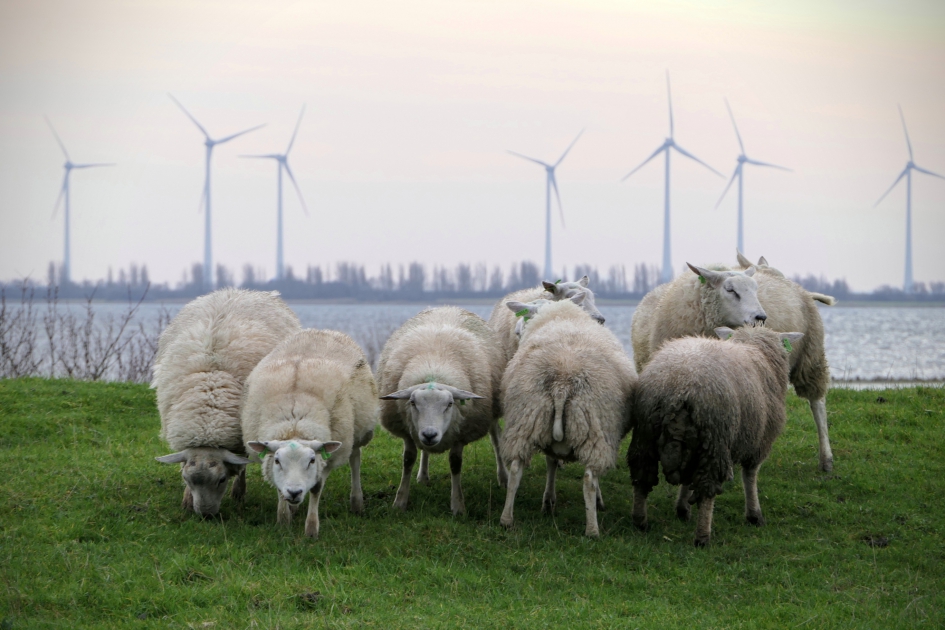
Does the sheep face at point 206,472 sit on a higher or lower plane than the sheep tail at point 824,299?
lower

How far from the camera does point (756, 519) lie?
26.4 feet

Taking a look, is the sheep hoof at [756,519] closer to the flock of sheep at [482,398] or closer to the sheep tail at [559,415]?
the flock of sheep at [482,398]

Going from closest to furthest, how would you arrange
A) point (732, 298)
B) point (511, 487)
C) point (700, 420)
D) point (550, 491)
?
1. point (700, 420)
2. point (511, 487)
3. point (550, 491)
4. point (732, 298)

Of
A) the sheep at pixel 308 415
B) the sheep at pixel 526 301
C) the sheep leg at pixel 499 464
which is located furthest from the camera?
the sheep at pixel 526 301

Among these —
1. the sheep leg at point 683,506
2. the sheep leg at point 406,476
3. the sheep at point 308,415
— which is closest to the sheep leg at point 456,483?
the sheep leg at point 406,476

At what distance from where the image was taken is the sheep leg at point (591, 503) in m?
7.09

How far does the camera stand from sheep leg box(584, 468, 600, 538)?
23.2 feet

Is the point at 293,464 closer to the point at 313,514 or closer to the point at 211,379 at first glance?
the point at 313,514

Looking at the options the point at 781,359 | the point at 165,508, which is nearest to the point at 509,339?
the point at 781,359

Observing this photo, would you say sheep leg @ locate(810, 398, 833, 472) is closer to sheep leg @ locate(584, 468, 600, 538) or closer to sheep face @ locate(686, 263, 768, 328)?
sheep face @ locate(686, 263, 768, 328)

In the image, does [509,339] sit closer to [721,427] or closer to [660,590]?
[721,427]

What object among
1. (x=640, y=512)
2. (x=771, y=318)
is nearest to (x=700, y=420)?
(x=640, y=512)

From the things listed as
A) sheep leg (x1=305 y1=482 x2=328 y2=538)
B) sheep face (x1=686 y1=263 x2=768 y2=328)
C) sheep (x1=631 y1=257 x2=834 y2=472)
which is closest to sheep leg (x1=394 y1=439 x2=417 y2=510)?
sheep leg (x1=305 y1=482 x2=328 y2=538)

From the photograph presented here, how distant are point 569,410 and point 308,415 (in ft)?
7.27
